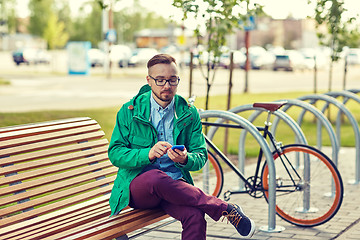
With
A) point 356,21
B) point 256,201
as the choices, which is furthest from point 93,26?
point 256,201

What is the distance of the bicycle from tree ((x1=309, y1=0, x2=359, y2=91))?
20.8 ft

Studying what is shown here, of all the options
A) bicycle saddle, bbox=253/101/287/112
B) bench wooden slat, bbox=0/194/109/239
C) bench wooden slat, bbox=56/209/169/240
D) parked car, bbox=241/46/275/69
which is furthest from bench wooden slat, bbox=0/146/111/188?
parked car, bbox=241/46/275/69

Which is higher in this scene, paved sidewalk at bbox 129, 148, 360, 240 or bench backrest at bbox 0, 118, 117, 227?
bench backrest at bbox 0, 118, 117, 227

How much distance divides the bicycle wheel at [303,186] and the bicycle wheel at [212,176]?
502 millimetres

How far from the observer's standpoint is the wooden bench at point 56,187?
155 inches

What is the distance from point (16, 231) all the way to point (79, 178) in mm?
815

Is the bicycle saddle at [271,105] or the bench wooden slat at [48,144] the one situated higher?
the bicycle saddle at [271,105]

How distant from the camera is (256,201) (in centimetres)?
661

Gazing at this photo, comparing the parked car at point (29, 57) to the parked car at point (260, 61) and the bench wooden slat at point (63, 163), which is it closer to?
the parked car at point (260, 61)

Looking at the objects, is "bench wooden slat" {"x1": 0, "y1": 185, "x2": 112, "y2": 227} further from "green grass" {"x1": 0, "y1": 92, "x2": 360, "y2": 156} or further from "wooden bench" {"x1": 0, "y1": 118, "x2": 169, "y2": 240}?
"green grass" {"x1": 0, "y1": 92, "x2": 360, "y2": 156}

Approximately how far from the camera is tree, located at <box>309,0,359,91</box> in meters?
12.0

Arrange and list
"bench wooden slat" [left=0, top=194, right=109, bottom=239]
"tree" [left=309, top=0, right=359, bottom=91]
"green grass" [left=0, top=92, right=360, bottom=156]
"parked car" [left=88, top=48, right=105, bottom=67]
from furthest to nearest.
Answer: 1. "parked car" [left=88, top=48, right=105, bottom=67]
2. "tree" [left=309, top=0, right=359, bottom=91]
3. "green grass" [left=0, top=92, right=360, bottom=156]
4. "bench wooden slat" [left=0, top=194, right=109, bottom=239]

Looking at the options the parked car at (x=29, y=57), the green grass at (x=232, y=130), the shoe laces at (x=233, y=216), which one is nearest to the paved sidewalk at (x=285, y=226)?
the shoe laces at (x=233, y=216)

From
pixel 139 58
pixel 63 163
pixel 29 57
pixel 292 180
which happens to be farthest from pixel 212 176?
pixel 29 57
